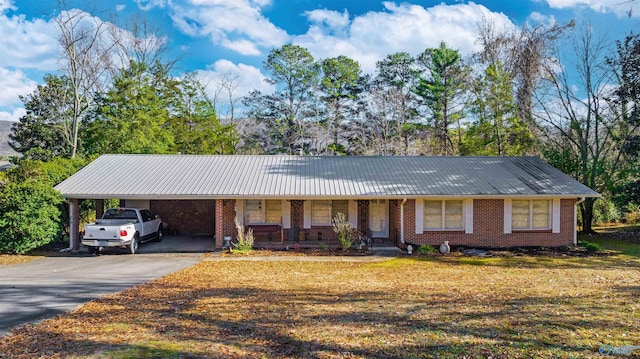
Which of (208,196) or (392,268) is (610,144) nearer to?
(392,268)

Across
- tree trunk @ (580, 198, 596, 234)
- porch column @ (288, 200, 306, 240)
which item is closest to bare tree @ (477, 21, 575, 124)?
tree trunk @ (580, 198, 596, 234)

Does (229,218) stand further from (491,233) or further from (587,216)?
(587,216)

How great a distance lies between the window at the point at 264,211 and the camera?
17156 mm

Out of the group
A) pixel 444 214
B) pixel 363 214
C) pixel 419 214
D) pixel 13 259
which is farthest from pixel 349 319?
pixel 13 259

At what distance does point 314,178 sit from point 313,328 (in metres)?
11.1

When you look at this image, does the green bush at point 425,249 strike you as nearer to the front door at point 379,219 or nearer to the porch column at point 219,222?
the front door at point 379,219

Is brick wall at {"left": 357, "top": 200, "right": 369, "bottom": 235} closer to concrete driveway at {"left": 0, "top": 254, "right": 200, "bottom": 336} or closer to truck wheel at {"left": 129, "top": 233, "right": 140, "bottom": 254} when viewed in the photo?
concrete driveway at {"left": 0, "top": 254, "right": 200, "bottom": 336}

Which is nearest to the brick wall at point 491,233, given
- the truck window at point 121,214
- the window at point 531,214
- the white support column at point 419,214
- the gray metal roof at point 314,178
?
the white support column at point 419,214

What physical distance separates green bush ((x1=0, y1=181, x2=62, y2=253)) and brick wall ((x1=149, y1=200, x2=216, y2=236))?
17.9 feet

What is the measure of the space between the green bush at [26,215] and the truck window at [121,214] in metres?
1.72

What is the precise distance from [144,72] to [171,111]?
3.92 metres

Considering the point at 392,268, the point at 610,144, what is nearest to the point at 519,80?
the point at 610,144

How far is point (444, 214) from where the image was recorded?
1584 centimetres

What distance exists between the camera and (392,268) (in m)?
12.2
